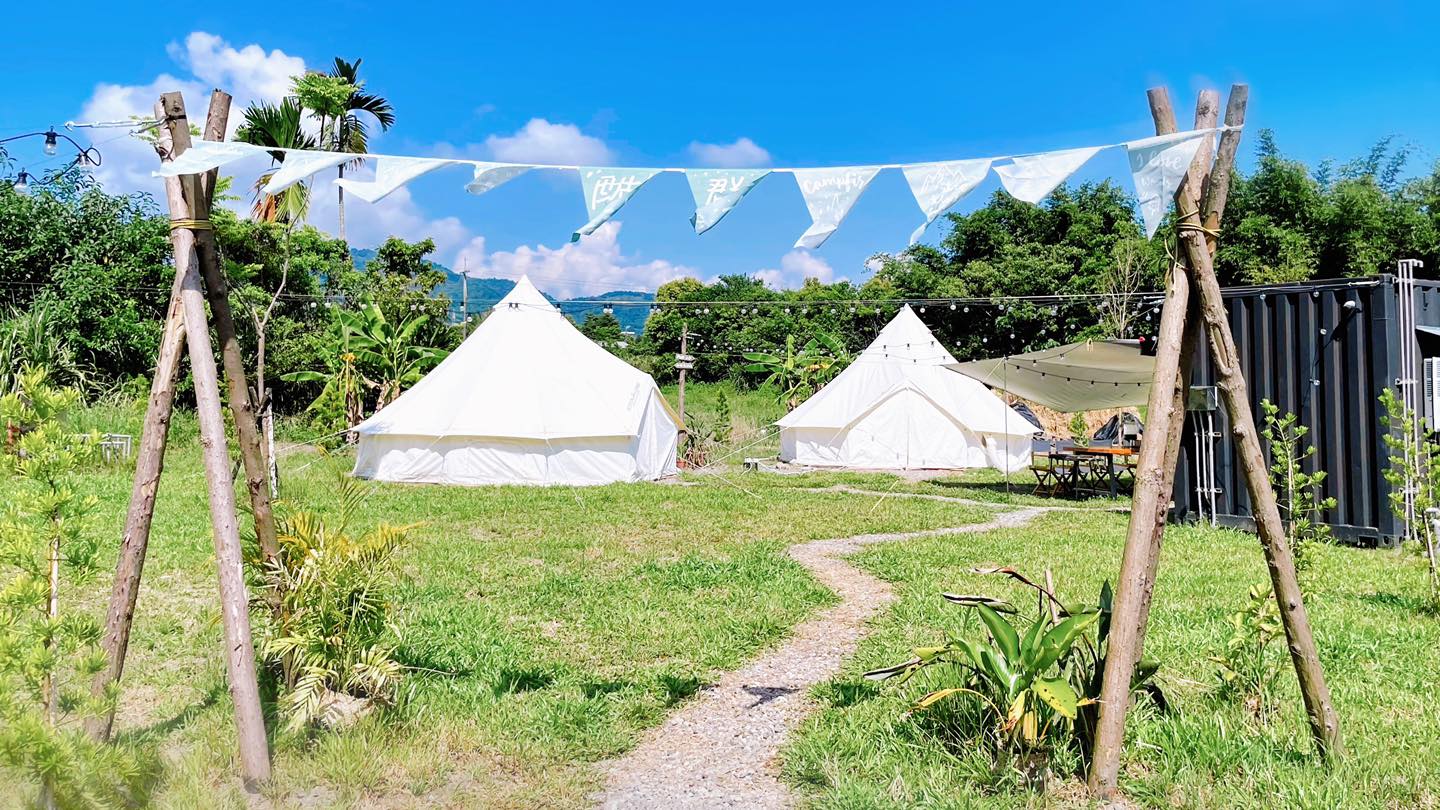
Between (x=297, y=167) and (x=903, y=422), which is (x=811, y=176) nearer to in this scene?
Answer: (x=297, y=167)

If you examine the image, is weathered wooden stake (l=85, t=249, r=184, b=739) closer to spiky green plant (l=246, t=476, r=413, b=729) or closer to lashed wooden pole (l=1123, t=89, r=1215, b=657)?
spiky green plant (l=246, t=476, r=413, b=729)

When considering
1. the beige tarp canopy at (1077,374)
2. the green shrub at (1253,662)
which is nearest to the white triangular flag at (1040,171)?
the green shrub at (1253,662)

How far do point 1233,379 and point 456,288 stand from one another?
2432 centimetres

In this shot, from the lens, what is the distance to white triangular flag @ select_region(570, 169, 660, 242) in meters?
4.06

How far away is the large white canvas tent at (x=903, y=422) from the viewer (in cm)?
2000

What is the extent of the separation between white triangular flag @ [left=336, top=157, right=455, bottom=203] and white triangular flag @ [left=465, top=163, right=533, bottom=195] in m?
0.14

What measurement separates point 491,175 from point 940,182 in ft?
6.38

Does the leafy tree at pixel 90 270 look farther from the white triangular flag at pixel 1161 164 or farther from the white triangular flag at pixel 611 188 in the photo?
the white triangular flag at pixel 1161 164

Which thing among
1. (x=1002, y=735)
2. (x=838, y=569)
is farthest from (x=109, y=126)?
(x=838, y=569)

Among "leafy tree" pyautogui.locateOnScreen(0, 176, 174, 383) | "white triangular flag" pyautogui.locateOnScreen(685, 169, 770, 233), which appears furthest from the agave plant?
"leafy tree" pyautogui.locateOnScreen(0, 176, 174, 383)

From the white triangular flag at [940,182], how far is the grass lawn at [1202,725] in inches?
81.4

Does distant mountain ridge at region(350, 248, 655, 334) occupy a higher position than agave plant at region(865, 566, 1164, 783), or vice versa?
distant mountain ridge at region(350, 248, 655, 334)

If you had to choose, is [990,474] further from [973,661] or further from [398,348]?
[973,661]

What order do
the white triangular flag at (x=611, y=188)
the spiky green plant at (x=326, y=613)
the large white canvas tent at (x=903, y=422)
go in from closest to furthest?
the spiky green plant at (x=326, y=613)
the white triangular flag at (x=611, y=188)
the large white canvas tent at (x=903, y=422)
